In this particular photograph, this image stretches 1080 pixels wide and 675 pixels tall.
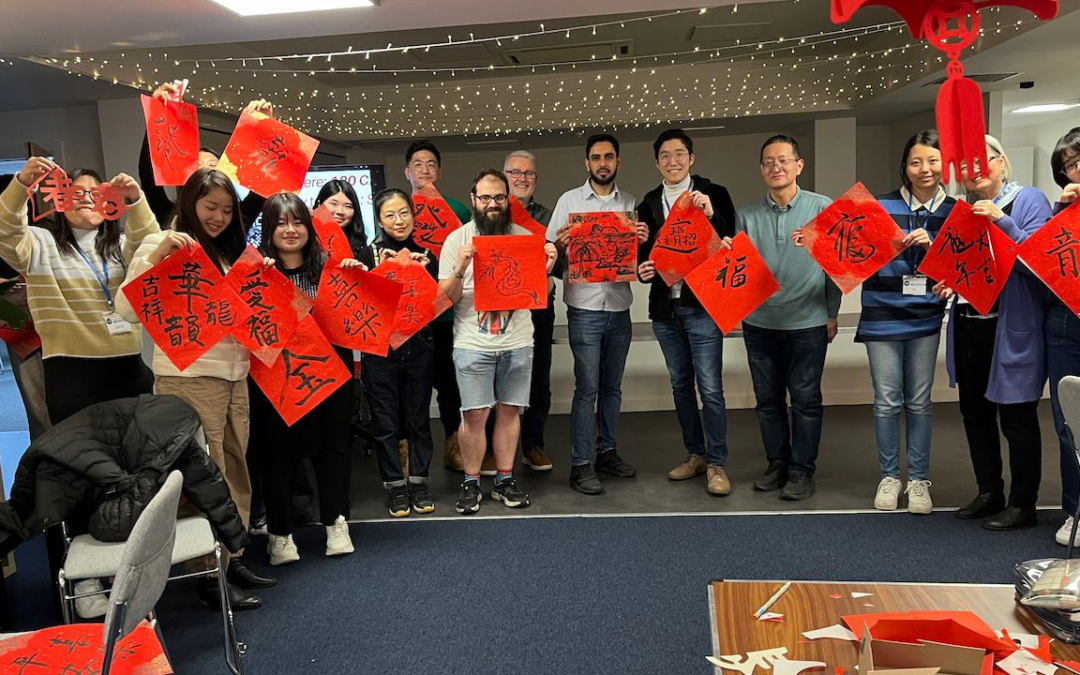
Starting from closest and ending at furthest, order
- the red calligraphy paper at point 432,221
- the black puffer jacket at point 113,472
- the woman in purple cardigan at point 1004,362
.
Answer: the black puffer jacket at point 113,472
the woman in purple cardigan at point 1004,362
the red calligraphy paper at point 432,221

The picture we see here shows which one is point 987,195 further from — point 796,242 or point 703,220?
point 703,220

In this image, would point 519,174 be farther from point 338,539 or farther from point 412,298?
point 338,539

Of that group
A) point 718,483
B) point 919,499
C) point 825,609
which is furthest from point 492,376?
point 825,609

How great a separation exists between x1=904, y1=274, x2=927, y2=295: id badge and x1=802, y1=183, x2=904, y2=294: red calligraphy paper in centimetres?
15

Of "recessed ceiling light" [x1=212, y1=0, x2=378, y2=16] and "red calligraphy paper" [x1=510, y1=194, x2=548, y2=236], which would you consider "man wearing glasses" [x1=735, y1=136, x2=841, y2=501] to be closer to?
"red calligraphy paper" [x1=510, y1=194, x2=548, y2=236]

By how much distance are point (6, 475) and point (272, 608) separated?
264 centimetres

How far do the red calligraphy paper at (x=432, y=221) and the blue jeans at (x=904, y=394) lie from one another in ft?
6.24

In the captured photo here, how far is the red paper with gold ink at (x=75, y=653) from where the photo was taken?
158 centimetres

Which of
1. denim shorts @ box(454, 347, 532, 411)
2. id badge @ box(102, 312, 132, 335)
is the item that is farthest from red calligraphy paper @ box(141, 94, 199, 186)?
denim shorts @ box(454, 347, 532, 411)

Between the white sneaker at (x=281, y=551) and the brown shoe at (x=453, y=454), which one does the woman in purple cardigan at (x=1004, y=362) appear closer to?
the brown shoe at (x=453, y=454)

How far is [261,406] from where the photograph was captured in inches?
118

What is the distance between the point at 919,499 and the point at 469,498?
6.27ft

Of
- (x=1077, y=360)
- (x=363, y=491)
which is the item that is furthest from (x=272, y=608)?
(x=1077, y=360)

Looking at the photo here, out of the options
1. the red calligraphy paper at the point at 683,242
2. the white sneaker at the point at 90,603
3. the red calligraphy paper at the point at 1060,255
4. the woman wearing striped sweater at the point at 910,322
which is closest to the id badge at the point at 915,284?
the woman wearing striped sweater at the point at 910,322
